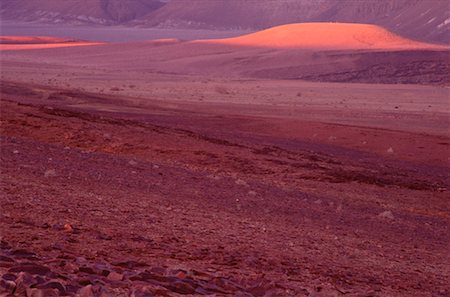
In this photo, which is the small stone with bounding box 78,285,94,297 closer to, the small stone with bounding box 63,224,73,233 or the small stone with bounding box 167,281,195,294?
the small stone with bounding box 167,281,195,294

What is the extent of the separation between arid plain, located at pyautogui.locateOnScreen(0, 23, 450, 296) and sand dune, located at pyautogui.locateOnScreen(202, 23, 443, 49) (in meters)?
41.3

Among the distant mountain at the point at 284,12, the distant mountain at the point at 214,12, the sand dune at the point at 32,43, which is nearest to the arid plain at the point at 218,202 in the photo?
the sand dune at the point at 32,43

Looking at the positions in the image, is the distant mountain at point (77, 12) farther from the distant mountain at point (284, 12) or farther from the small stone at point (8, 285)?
the small stone at point (8, 285)

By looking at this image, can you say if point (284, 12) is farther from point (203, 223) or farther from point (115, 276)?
point (115, 276)

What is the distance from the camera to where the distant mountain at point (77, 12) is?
183 meters

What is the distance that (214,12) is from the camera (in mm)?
182000

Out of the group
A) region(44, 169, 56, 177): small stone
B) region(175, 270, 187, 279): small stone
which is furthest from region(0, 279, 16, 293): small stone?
region(44, 169, 56, 177): small stone

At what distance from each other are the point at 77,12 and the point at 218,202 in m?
181

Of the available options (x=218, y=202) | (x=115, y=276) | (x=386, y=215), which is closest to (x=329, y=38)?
(x=386, y=215)

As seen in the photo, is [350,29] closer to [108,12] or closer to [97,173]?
[97,173]

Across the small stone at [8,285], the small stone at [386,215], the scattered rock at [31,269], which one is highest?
the small stone at [8,285]

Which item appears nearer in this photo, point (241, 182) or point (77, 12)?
point (241, 182)

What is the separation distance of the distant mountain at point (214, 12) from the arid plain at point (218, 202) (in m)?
126

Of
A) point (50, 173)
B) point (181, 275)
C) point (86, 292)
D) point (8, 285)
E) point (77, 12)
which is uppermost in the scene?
point (8, 285)
